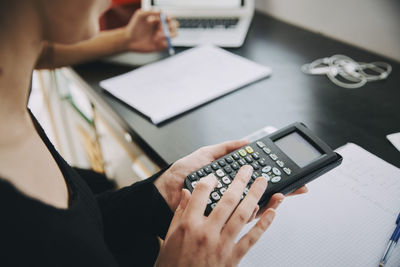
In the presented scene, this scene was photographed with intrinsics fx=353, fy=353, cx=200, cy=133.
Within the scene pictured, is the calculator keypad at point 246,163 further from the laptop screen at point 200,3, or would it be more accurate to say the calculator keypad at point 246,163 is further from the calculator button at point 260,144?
the laptop screen at point 200,3

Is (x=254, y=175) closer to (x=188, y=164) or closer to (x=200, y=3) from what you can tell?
(x=188, y=164)

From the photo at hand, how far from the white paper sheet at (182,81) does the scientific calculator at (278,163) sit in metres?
0.20

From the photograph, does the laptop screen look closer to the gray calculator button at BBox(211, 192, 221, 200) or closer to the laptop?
the laptop

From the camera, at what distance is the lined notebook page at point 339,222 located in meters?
0.44

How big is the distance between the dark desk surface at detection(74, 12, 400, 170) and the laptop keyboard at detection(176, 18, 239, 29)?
20 cm

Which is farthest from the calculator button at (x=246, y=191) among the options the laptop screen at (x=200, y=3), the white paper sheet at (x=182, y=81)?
the laptop screen at (x=200, y=3)

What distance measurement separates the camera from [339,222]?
472 mm

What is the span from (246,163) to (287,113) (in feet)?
0.65

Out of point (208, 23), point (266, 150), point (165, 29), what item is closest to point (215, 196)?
point (266, 150)

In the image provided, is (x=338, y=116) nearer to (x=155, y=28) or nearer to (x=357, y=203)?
(x=357, y=203)

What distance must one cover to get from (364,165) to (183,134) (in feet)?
1.00

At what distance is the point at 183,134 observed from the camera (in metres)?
0.65

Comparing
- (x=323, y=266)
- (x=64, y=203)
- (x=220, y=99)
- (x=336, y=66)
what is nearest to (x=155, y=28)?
(x=220, y=99)

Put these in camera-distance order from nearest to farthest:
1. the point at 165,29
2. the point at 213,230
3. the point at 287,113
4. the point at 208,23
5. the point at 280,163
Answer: the point at 213,230 → the point at 280,163 → the point at 287,113 → the point at 165,29 → the point at 208,23
